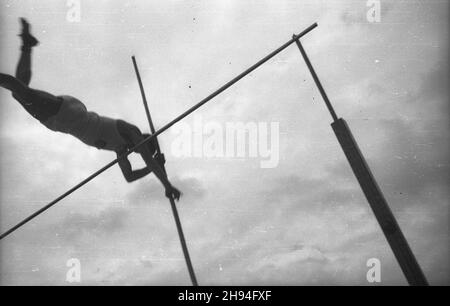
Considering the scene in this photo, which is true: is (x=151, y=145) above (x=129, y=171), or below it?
above

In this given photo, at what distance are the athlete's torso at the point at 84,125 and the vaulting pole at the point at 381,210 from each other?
2.87 m

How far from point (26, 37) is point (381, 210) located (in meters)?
4.25

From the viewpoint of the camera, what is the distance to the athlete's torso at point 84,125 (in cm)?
441

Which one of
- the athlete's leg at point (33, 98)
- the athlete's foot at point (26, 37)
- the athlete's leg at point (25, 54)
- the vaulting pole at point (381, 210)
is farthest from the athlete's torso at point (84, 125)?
the vaulting pole at point (381, 210)

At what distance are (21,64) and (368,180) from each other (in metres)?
3.94

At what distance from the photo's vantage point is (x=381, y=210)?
3340 mm

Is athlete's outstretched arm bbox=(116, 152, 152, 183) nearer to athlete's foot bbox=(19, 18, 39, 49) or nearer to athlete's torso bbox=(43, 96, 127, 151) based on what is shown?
athlete's torso bbox=(43, 96, 127, 151)

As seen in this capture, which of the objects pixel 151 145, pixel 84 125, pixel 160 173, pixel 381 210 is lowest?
pixel 381 210

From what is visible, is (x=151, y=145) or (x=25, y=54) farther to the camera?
(x=151, y=145)

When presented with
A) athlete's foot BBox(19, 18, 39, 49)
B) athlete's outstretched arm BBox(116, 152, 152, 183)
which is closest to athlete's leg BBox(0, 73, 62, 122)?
athlete's foot BBox(19, 18, 39, 49)

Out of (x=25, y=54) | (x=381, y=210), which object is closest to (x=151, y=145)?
(x=25, y=54)

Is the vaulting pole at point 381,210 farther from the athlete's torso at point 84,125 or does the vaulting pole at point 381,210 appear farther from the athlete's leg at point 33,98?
the athlete's leg at point 33,98

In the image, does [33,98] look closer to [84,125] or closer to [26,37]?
[84,125]

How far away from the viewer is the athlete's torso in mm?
4406
